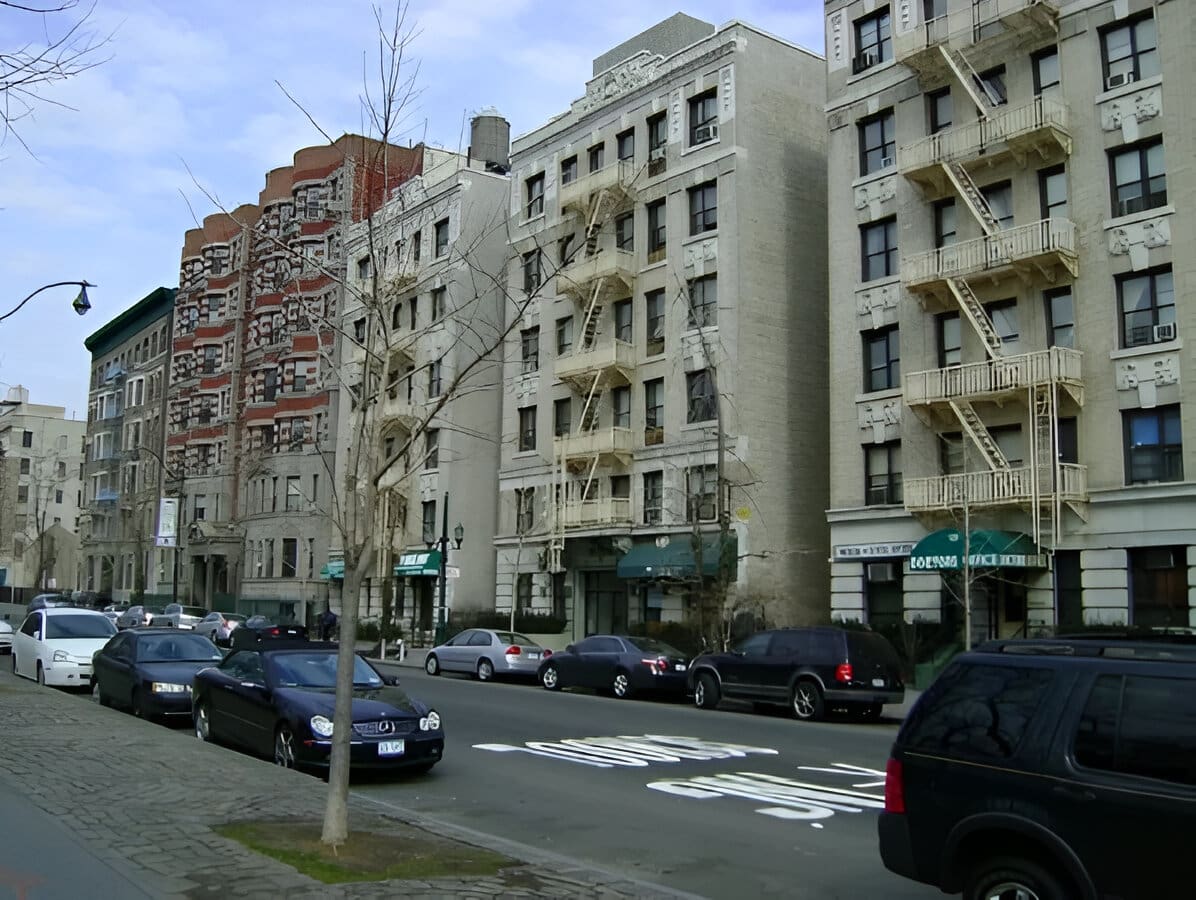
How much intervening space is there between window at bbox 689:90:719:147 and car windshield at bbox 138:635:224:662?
78.2ft

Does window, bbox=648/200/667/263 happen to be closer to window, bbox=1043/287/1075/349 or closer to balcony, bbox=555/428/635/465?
balcony, bbox=555/428/635/465

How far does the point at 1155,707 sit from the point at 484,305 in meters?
42.6

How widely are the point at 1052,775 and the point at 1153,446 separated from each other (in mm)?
22125

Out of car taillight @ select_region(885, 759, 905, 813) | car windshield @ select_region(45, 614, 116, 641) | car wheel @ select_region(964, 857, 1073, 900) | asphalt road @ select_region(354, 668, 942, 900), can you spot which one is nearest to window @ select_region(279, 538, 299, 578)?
car windshield @ select_region(45, 614, 116, 641)

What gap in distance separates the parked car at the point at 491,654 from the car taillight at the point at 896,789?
74.5 ft

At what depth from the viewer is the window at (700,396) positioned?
1398 inches

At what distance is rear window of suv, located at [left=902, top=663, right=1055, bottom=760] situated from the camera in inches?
241

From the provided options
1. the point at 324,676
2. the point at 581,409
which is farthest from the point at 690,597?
the point at 324,676

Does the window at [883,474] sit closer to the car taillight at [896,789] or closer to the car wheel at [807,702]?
the car wheel at [807,702]

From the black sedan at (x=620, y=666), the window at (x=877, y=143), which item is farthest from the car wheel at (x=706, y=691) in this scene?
the window at (x=877, y=143)

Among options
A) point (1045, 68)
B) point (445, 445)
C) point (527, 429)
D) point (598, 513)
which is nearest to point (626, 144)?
point (527, 429)

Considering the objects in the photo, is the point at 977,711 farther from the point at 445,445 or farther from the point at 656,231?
the point at 445,445

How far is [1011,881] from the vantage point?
591cm

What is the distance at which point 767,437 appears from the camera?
116 ft
